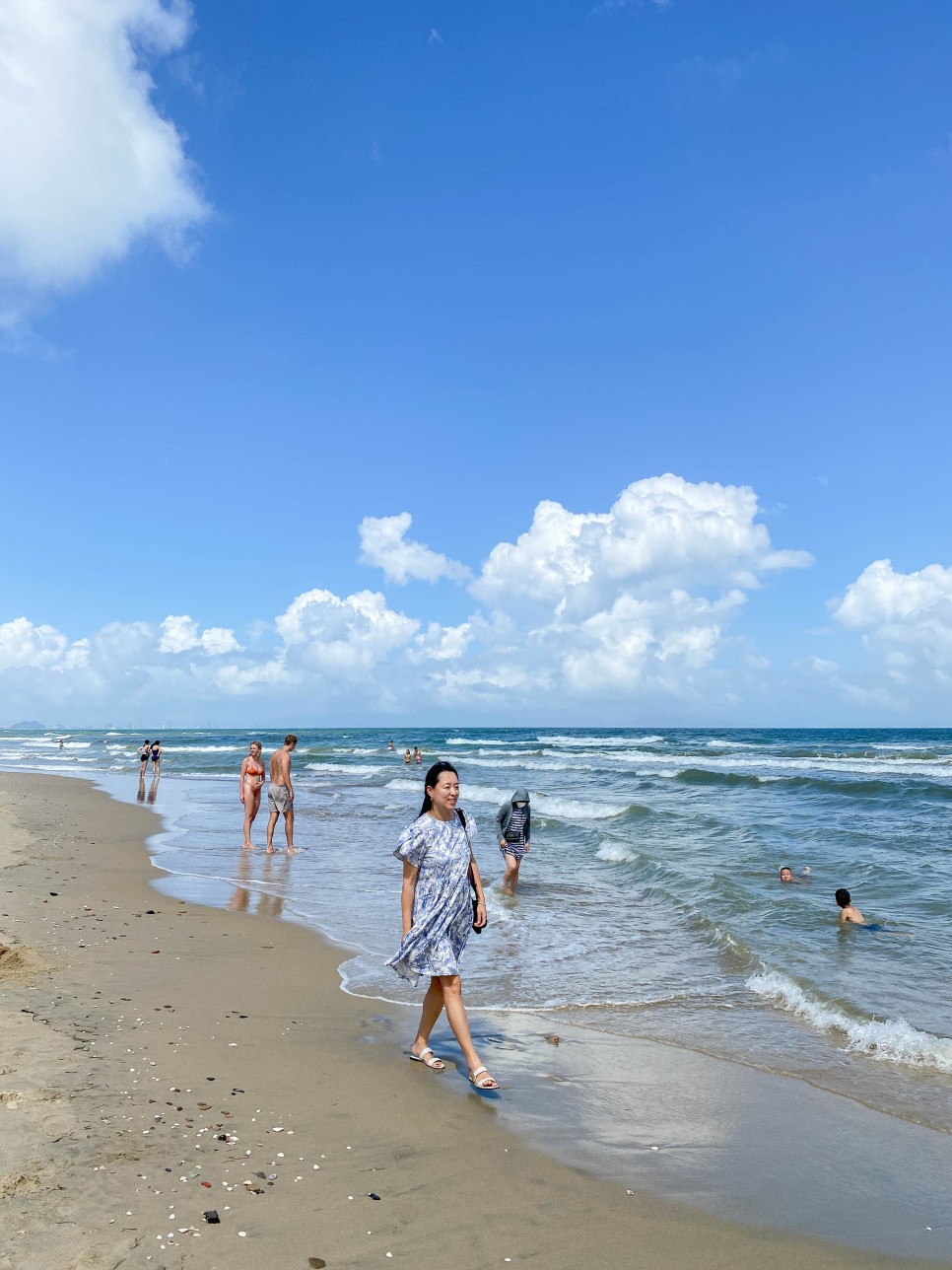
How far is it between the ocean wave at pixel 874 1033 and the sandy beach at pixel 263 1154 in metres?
2.73

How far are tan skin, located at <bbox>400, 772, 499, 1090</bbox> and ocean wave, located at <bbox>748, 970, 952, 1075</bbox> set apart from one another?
113 inches

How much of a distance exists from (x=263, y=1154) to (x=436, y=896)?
170 cm

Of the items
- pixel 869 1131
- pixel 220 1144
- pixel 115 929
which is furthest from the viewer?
pixel 115 929

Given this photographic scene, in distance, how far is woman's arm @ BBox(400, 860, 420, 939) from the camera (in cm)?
514

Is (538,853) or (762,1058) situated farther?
(538,853)

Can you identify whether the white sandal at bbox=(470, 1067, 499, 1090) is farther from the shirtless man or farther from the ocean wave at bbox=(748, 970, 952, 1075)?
the shirtless man

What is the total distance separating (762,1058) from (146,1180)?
4.07 metres

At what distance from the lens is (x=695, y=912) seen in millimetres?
10320

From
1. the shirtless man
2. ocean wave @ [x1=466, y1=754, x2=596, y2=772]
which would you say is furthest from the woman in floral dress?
ocean wave @ [x1=466, y1=754, x2=596, y2=772]

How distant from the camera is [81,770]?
127 ft

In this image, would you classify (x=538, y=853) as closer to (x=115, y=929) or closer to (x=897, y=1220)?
(x=115, y=929)

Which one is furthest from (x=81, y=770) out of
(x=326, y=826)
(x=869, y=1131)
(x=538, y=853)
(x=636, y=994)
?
(x=869, y=1131)

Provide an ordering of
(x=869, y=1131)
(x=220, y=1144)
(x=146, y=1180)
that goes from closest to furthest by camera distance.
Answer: (x=146, y=1180), (x=220, y=1144), (x=869, y=1131)

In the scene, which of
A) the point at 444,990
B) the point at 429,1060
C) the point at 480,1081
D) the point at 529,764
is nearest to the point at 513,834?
the point at 429,1060
